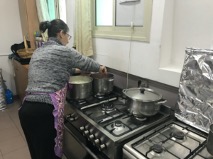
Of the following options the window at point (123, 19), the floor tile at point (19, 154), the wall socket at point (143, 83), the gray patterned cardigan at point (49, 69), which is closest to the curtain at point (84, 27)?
the window at point (123, 19)

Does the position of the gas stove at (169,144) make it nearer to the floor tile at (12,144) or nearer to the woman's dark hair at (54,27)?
the woman's dark hair at (54,27)

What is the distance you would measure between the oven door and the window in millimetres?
848

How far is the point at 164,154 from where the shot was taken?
2.84 feet

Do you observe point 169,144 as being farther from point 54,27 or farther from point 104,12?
point 104,12

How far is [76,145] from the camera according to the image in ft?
4.30

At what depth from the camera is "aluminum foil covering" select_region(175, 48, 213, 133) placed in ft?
3.24

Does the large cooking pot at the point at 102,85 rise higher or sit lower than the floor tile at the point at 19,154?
higher

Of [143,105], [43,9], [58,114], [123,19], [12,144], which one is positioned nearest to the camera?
[143,105]

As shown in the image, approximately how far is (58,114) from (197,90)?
Answer: 951 millimetres

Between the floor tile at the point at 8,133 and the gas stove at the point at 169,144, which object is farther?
the floor tile at the point at 8,133

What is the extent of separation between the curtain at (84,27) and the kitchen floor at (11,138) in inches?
52.5

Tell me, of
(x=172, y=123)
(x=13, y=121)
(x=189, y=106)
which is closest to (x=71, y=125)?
(x=172, y=123)

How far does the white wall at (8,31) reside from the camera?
116 inches

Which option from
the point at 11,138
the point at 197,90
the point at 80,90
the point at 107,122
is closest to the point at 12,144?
the point at 11,138
